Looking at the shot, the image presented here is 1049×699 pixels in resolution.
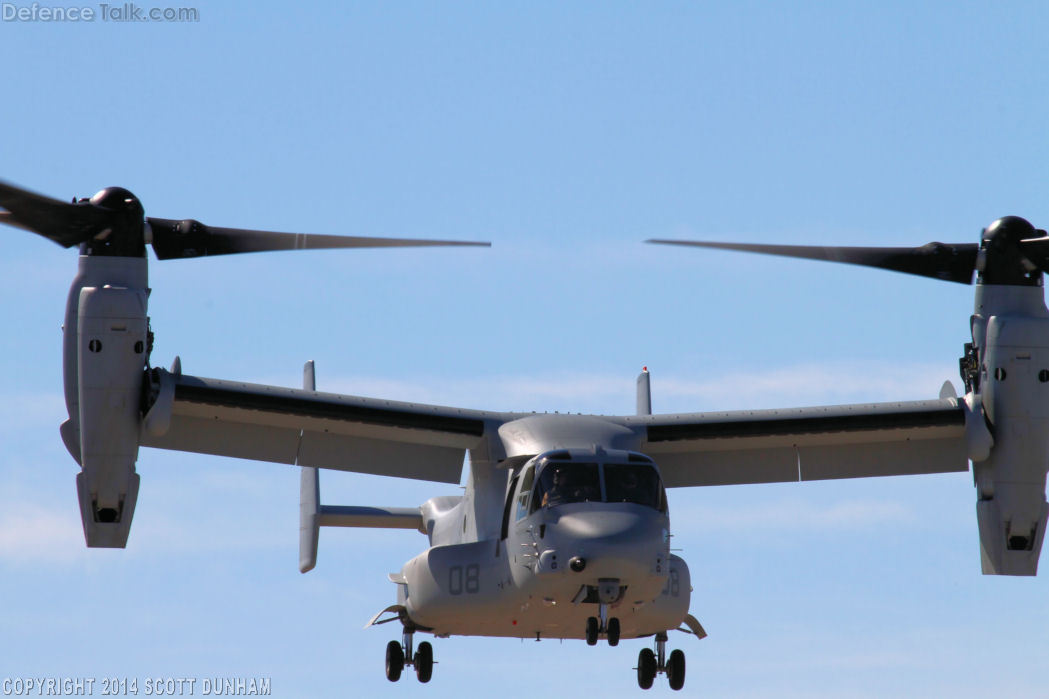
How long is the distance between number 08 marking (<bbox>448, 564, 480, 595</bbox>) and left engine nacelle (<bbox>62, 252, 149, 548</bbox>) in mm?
4362

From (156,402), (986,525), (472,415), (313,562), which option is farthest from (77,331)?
(986,525)

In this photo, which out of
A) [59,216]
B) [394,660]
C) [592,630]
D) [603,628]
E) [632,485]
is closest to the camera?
[603,628]

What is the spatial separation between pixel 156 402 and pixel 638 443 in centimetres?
645

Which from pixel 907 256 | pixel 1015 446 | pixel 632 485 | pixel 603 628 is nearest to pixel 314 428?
pixel 632 485

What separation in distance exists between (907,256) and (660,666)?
266 inches

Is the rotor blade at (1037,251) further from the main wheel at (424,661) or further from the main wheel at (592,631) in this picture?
the main wheel at (424,661)

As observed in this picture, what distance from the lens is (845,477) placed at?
26.2m

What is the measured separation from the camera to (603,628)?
2077 centimetres

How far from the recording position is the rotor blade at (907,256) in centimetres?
2391

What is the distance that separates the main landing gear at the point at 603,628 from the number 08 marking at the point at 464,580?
7.88 ft

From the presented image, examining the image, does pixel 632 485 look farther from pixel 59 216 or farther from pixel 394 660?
pixel 59 216

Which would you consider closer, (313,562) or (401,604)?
(401,604)

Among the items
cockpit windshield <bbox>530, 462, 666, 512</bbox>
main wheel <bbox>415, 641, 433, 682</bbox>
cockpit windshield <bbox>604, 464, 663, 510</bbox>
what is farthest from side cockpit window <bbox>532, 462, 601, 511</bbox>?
main wheel <bbox>415, 641, 433, 682</bbox>

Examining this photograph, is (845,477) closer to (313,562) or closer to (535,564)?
(535,564)
